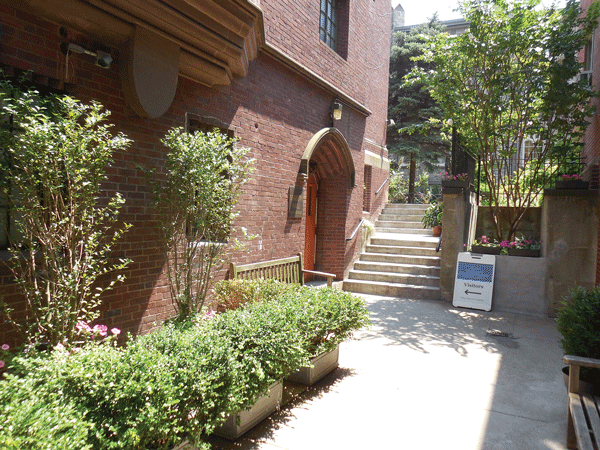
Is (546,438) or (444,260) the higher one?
(444,260)

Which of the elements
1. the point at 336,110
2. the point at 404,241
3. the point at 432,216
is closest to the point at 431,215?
the point at 432,216

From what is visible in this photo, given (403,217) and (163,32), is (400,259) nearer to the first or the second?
(403,217)

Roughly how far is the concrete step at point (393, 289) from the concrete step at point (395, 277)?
0.15 metres

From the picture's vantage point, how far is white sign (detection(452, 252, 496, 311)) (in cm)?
765

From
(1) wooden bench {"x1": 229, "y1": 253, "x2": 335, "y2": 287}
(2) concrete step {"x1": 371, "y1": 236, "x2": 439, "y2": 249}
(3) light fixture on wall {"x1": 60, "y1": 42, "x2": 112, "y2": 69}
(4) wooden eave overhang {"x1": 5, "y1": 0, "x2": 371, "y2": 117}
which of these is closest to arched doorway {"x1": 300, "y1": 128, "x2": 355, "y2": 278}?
(1) wooden bench {"x1": 229, "y1": 253, "x2": 335, "y2": 287}

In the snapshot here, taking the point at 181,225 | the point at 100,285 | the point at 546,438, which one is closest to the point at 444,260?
the point at 546,438

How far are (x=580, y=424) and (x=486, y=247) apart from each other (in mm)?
5901

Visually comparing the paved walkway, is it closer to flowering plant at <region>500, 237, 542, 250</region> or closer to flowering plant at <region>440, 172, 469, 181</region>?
flowering plant at <region>500, 237, 542, 250</region>

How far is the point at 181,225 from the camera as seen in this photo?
4.26 metres

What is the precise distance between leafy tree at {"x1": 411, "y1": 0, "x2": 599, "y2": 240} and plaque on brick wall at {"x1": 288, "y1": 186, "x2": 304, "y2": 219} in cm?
387

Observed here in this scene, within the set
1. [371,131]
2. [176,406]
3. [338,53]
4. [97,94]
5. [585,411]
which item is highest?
[338,53]

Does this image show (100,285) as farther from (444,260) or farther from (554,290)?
(554,290)

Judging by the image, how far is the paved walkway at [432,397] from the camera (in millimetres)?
3145

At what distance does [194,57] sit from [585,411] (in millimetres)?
4678
